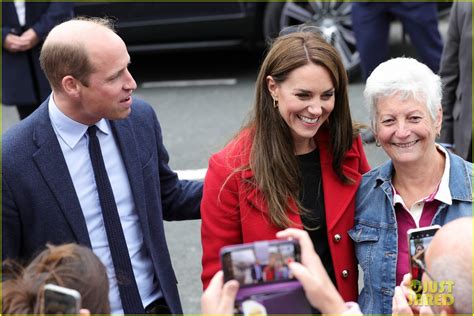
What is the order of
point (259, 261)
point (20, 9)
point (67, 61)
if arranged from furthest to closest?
point (20, 9) < point (67, 61) < point (259, 261)

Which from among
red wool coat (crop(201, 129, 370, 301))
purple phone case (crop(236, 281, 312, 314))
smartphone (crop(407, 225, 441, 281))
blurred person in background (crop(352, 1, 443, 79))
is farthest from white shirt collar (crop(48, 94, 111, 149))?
blurred person in background (crop(352, 1, 443, 79))

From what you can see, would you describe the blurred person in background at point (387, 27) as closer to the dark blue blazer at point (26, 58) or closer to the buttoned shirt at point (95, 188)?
the dark blue blazer at point (26, 58)

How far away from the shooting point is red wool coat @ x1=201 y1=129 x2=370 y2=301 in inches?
116

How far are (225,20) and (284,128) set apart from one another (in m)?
4.69

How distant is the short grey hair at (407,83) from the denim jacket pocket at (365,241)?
0.44 meters

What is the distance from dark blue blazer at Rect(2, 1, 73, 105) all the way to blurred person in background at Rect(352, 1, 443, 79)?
7.24ft

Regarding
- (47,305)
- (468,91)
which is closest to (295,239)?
(47,305)

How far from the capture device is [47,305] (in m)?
2.08

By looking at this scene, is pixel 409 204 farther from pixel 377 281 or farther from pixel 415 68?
pixel 415 68

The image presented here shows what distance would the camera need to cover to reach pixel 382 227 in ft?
9.70

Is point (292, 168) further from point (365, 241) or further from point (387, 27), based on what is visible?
point (387, 27)

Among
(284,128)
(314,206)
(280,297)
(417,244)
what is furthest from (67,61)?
(417,244)

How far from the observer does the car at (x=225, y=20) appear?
24.7 ft

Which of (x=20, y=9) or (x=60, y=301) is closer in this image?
(x=60, y=301)
